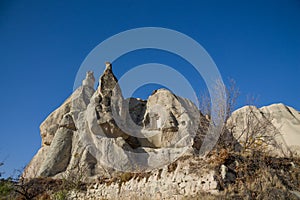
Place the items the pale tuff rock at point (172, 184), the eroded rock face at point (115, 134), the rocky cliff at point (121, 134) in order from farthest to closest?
the eroded rock face at point (115, 134) < the rocky cliff at point (121, 134) < the pale tuff rock at point (172, 184)

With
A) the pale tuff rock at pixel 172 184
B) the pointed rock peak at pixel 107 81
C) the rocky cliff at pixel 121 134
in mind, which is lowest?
the pale tuff rock at pixel 172 184

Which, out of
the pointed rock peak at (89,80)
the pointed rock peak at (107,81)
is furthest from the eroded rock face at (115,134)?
the pointed rock peak at (89,80)

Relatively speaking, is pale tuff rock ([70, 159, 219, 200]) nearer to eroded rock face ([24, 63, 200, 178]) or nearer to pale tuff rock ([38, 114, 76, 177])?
eroded rock face ([24, 63, 200, 178])

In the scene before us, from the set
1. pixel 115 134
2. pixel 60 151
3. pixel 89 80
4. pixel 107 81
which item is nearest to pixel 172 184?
pixel 115 134

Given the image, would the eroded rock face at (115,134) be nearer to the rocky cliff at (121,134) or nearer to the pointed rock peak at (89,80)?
the rocky cliff at (121,134)

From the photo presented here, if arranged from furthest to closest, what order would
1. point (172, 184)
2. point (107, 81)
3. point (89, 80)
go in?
1. point (89, 80)
2. point (107, 81)
3. point (172, 184)

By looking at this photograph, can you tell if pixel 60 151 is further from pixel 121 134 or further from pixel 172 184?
pixel 172 184

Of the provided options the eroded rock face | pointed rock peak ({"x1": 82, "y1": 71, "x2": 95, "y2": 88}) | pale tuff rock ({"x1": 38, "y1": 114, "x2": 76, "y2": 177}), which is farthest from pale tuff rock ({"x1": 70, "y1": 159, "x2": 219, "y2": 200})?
pointed rock peak ({"x1": 82, "y1": 71, "x2": 95, "y2": 88})

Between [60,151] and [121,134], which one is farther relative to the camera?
[121,134]

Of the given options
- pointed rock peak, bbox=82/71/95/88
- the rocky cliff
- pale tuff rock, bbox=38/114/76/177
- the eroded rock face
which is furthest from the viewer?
pointed rock peak, bbox=82/71/95/88

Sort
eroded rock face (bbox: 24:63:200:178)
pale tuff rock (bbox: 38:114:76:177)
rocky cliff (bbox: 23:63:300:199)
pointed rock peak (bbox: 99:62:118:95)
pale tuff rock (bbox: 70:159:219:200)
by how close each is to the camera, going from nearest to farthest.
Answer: pale tuff rock (bbox: 70:159:219:200) → rocky cliff (bbox: 23:63:300:199) → eroded rock face (bbox: 24:63:200:178) → pale tuff rock (bbox: 38:114:76:177) → pointed rock peak (bbox: 99:62:118:95)

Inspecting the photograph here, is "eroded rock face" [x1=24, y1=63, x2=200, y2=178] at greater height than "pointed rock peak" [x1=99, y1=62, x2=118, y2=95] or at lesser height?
lesser

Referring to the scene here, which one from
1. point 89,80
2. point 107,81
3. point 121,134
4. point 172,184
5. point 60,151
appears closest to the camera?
point 172,184

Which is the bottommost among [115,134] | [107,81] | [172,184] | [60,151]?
[172,184]
